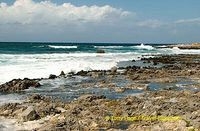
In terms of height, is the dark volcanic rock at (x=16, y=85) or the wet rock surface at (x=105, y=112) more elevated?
the wet rock surface at (x=105, y=112)

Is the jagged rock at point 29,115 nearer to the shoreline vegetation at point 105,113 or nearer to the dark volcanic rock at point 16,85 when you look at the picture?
the shoreline vegetation at point 105,113

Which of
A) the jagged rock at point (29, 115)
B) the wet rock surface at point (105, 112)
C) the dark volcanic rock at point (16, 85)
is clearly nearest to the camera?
the wet rock surface at point (105, 112)

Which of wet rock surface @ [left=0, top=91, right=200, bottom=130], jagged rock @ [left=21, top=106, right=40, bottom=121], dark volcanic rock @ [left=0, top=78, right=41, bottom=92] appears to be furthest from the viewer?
dark volcanic rock @ [left=0, top=78, right=41, bottom=92]

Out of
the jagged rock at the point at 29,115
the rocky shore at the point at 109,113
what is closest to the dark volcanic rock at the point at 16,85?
the rocky shore at the point at 109,113

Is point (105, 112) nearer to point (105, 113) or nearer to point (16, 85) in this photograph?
point (105, 113)

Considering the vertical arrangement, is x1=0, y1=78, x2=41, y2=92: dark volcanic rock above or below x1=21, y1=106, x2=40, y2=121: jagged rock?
below

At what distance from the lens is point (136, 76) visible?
3281 cm

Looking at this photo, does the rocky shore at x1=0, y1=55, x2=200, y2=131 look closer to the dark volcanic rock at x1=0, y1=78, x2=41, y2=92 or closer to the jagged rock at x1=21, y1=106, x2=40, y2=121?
the jagged rock at x1=21, y1=106, x2=40, y2=121

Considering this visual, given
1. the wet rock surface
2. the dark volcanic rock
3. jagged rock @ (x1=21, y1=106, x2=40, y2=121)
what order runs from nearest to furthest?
1. the wet rock surface
2. jagged rock @ (x1=21, y1=106, x2=40, y2=121)
3. the dark volcanic rock

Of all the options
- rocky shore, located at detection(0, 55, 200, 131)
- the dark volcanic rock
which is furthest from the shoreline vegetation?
the dark volcanic rock

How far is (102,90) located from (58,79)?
697cm

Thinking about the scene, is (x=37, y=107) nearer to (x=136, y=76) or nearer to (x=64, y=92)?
(x=64, y=92)

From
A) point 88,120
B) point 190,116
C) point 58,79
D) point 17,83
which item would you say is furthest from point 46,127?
point 58,79

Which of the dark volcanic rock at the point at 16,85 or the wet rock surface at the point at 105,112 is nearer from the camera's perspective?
the wet rock surface at the point at 105,112
